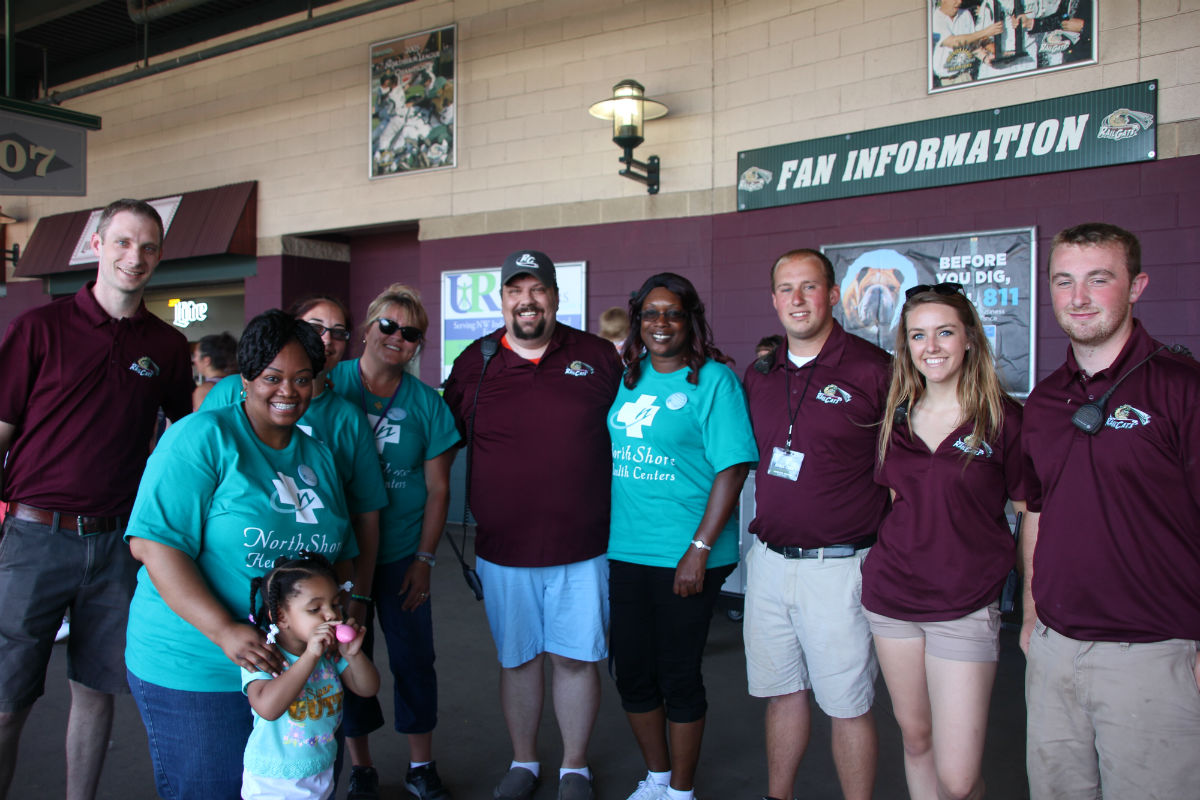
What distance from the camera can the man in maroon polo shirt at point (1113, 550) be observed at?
79.4 inches

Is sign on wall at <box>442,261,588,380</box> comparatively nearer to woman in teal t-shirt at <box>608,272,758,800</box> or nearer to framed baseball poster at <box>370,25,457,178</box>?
framed baseball poster at <box>370,25,457,178</box>

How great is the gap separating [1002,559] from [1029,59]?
4.67 metres

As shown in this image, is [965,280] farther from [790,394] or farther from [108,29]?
[108,29]

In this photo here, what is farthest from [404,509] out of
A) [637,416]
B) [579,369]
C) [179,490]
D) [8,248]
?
[8,248]

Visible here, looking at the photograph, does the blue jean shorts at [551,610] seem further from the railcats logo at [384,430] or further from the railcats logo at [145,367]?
the railcats logo at [145,367]

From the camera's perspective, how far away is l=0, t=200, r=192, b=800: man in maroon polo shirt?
268 centimetres

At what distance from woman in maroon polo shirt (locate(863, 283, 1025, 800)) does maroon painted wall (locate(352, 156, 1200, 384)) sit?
3.81m

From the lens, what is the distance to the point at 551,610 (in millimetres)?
3166

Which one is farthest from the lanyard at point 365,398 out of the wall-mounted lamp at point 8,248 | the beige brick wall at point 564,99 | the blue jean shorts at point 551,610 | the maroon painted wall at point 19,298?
the wall-mounted lamp at point 8,248

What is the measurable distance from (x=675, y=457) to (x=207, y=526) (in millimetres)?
1508

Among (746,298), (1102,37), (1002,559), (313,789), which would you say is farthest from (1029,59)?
(313,789)

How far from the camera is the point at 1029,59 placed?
5699 mm

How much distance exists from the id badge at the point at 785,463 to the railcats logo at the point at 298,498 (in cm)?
140

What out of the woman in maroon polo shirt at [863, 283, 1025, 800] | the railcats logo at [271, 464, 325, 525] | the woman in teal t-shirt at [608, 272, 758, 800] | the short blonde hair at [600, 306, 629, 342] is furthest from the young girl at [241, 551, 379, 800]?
the short blonde hair at [600, 306, 629, 342]
